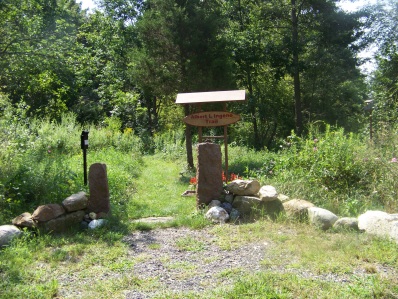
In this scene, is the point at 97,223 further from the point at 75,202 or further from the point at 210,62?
the point at 210,62

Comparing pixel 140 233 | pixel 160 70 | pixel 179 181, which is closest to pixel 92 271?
pixel 140 233

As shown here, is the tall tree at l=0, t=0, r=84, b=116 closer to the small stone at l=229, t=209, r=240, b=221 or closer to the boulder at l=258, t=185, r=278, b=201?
the small stone at l=229, t=209, r=240, b=221

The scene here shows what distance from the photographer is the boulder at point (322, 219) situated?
6016 millimetres

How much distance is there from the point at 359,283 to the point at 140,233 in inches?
130

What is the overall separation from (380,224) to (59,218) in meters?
4.58

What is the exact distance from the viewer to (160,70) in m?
11.6

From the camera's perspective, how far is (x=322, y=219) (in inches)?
237

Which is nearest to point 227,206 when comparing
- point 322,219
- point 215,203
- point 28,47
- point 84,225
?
point 215,203

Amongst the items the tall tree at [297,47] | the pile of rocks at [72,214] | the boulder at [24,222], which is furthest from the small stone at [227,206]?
the tall tree at [297,47]

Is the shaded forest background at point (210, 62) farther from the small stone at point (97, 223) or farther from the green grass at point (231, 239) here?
the small stone at point (97, 223)

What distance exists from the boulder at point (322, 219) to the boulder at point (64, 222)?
140 inches

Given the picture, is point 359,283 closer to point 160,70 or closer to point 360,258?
point 360,258

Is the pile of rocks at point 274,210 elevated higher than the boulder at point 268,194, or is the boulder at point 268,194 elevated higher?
the boulder at point 268,194

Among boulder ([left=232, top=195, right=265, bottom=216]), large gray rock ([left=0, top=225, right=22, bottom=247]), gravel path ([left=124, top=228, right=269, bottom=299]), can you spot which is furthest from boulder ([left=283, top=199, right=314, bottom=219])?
large gray rock ([left=0, top=225, right=22, bottom=247])
